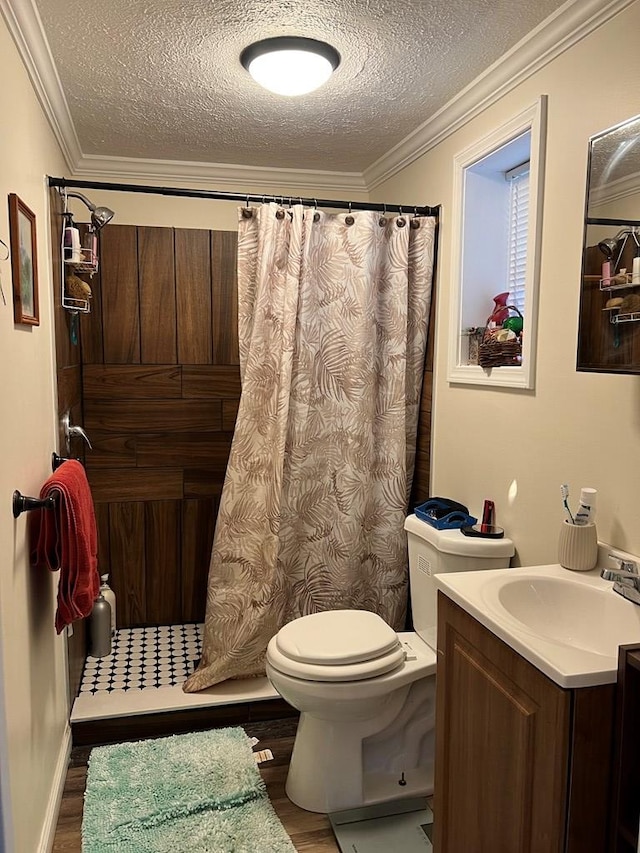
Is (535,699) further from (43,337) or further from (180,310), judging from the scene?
(180,310)

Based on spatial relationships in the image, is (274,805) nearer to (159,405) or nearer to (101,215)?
(159,405)

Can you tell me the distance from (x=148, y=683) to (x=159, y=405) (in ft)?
4.16

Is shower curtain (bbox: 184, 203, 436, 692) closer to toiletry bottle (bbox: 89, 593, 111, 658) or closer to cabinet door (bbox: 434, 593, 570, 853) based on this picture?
toiletry bottle (bbox: 89, 593, 111, 658)

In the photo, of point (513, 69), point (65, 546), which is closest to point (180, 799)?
point (65, 546)

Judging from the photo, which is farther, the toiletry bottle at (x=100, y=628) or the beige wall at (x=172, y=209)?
the beige wall at (x=172, y=209)

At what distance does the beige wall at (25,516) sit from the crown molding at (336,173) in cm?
9

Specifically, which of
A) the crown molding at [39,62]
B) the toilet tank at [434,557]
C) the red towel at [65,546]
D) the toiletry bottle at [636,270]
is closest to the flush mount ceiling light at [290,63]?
the crown molding at [39,62]

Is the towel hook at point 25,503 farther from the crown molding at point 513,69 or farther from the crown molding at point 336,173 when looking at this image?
the crown molding at point 513,69

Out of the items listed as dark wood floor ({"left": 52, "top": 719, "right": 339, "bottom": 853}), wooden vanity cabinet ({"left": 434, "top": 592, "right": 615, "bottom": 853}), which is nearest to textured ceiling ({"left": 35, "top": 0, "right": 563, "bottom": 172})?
wooden vanity cabinet ({"left": 434, "top": 592, "right": 615, "bottom": 853})

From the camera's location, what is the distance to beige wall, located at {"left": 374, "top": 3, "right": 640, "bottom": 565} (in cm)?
159

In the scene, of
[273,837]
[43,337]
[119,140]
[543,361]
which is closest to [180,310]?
[119,140]

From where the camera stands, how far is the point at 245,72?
2090 mm

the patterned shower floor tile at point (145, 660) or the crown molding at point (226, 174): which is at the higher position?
the crown molding at point (226, 174)

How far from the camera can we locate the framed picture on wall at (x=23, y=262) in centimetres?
160
